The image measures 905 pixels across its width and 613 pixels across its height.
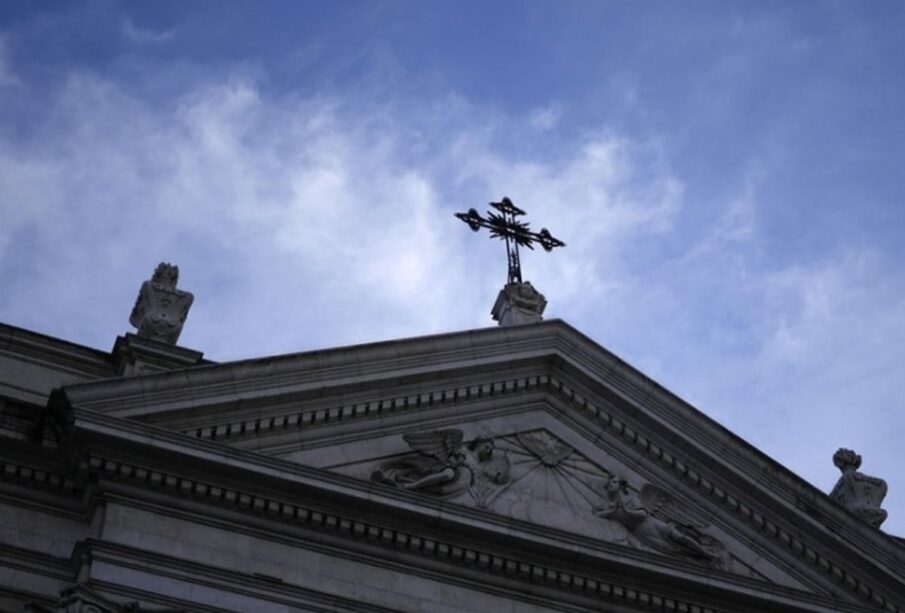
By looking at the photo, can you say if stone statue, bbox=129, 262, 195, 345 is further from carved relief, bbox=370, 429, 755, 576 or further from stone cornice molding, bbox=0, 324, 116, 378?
carved relief, bbox=370, 429, 755, 576

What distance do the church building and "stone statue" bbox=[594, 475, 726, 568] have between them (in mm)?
30

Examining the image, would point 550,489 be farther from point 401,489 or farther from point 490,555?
point 401,489

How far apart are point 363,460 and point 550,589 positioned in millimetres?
Answer: 2899

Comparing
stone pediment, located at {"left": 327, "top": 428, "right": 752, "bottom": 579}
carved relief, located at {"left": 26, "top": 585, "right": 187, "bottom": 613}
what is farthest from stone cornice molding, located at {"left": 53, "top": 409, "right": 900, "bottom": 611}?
carved relief, located at {"left": 26, "top": 585, "right": 187, "bottom": 613}

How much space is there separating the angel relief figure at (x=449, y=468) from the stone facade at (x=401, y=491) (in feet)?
0.10

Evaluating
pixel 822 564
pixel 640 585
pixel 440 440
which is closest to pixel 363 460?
pixel 440 440

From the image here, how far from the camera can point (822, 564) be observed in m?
22.3

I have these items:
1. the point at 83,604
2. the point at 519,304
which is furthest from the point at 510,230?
the point at 83,604

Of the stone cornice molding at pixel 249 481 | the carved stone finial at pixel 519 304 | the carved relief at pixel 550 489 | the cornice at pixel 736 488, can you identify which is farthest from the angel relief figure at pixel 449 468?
the carved stone finial at pixel 519 304

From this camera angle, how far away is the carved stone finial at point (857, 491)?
77.3 ft

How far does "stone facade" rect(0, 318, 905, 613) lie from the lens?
→ 61.8 ft

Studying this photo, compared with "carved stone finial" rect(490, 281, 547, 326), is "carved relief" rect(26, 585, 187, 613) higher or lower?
lower

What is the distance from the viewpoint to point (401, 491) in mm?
20000

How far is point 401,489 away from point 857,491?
7.72 meters
